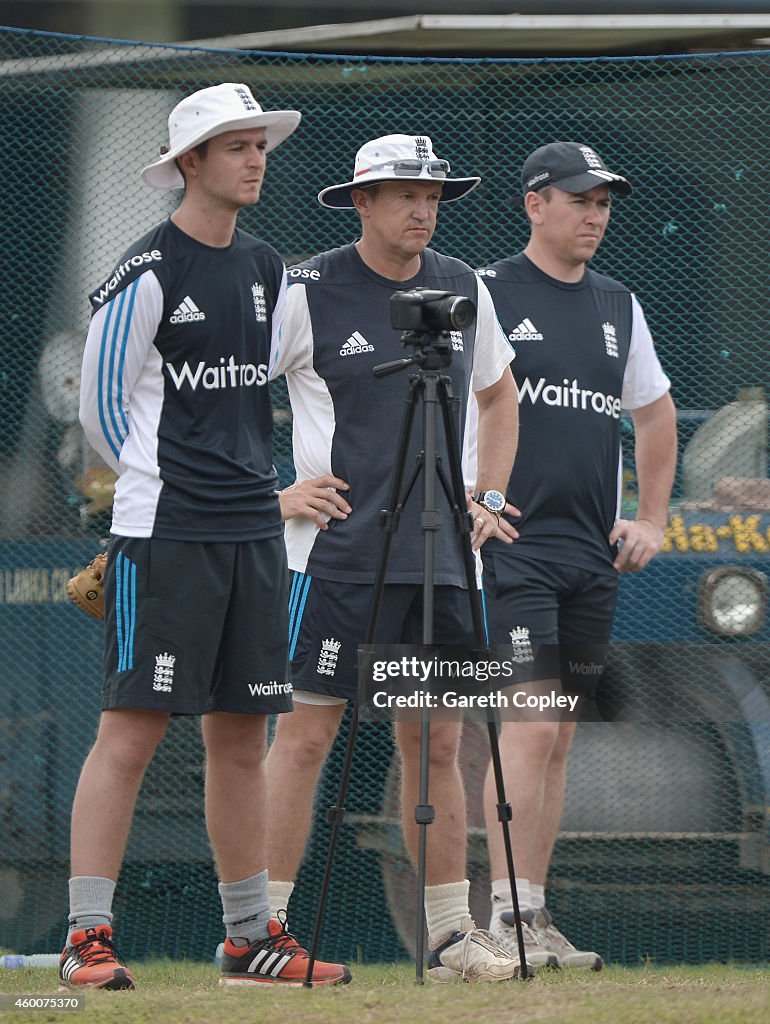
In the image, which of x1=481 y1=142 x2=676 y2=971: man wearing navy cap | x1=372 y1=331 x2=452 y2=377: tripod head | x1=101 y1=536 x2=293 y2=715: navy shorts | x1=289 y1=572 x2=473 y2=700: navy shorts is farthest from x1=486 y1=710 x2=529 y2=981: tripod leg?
x1=372 y1=331 x2=452 y2=377: tripod head

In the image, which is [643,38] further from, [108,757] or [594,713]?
[108,757]

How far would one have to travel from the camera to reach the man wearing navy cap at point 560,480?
16.9 feet

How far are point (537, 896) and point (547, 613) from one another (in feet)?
2.65

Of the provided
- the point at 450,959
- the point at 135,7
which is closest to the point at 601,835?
the point at 450,959

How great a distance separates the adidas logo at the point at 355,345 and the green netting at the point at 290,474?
122 cm

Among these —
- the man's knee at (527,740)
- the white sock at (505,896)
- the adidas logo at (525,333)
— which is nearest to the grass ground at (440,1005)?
the white sock at (505,896)

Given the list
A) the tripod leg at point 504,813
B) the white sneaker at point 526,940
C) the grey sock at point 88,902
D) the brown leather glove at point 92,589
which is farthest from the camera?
the white sneaker at point 526,940

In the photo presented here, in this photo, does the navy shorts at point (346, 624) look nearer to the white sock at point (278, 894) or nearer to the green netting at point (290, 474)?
the white sock at point (278, 894)

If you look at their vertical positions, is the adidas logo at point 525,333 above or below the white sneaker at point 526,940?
above

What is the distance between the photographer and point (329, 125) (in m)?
5.93

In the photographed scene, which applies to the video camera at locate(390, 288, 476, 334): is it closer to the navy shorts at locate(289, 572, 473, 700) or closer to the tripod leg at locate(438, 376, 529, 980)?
the tripod leg at locate(438, 376, 529, 980)

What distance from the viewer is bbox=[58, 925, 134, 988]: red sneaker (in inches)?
160

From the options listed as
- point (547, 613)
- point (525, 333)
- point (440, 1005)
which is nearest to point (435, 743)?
point (547, 613)

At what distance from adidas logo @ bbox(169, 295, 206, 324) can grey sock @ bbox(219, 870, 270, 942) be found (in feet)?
4.39
